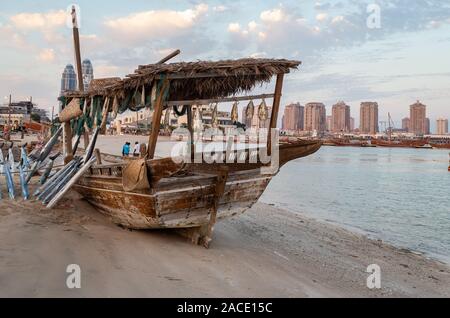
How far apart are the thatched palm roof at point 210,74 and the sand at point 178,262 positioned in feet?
9.16

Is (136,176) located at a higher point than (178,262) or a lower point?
higher

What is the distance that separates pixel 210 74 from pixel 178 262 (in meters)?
3.13

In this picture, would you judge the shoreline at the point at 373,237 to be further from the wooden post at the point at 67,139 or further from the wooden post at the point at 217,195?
the wooden post at the point at 67,139

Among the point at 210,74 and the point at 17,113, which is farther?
the point at 17,113

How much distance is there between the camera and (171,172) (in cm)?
604

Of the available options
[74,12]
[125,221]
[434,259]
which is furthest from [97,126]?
[434,259]

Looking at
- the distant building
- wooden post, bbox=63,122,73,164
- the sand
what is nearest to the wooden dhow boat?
the sand

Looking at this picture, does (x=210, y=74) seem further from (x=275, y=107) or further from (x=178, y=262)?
(x=178, y=262)

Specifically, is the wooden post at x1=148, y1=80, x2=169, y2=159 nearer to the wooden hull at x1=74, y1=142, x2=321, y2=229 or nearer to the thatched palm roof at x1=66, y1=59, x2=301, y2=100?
the thatched palm roof at x1=66, y1=59, x2=301, y2=100

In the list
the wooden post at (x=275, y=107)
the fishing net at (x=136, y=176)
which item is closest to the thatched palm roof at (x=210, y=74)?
the wooden post at (x=275, y=107)

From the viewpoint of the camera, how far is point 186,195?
6699 mm

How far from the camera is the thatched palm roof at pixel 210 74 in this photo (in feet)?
21.0

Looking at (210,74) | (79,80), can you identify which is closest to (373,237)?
(210,74)
